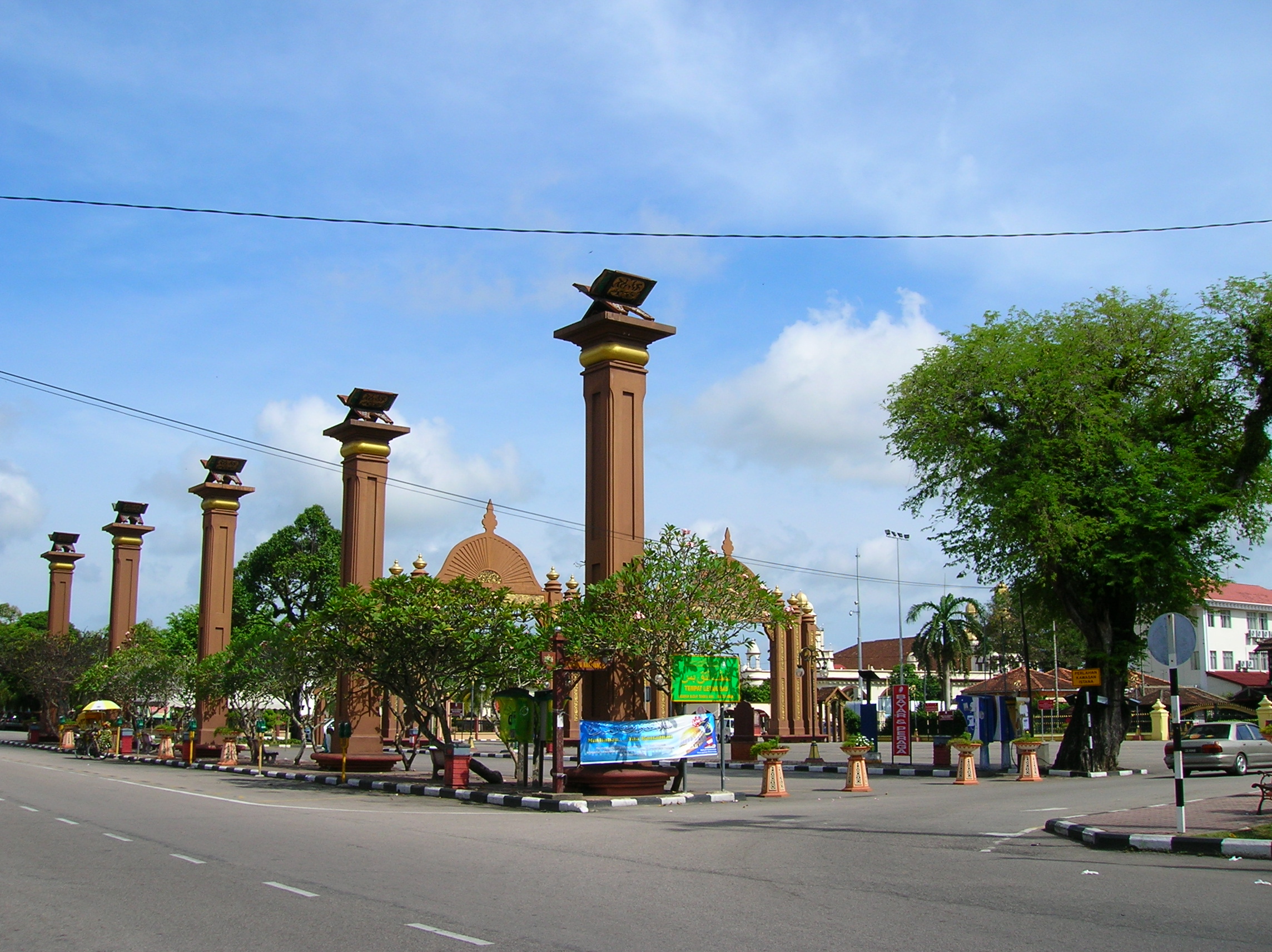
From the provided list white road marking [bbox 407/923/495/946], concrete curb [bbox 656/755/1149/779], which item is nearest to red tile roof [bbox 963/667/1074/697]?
concrete curb [bbox 656/755/1149/779]

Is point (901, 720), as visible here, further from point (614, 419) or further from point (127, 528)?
point (127, 528)

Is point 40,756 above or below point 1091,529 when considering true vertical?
below

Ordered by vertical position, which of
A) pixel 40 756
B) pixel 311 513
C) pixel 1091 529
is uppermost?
pixel 311 513

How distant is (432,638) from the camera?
25.7m

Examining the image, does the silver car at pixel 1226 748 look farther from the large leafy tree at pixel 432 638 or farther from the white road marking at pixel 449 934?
the white road marking at pixel 449 934

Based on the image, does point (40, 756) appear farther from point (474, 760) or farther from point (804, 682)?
point (804, 682)

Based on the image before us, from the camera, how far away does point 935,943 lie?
311 inches

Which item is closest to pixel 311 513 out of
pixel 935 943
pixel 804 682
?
pixel 804 682

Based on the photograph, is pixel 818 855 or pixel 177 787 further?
pixel 177 787

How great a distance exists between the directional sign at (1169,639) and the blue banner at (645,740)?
33.5 ft

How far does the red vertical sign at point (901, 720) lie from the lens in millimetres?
33000

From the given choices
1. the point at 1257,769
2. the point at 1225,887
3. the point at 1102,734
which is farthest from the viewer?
the point at 1257,769

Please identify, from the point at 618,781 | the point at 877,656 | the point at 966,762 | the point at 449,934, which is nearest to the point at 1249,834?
the point at 449,934

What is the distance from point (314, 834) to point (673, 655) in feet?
28.4
